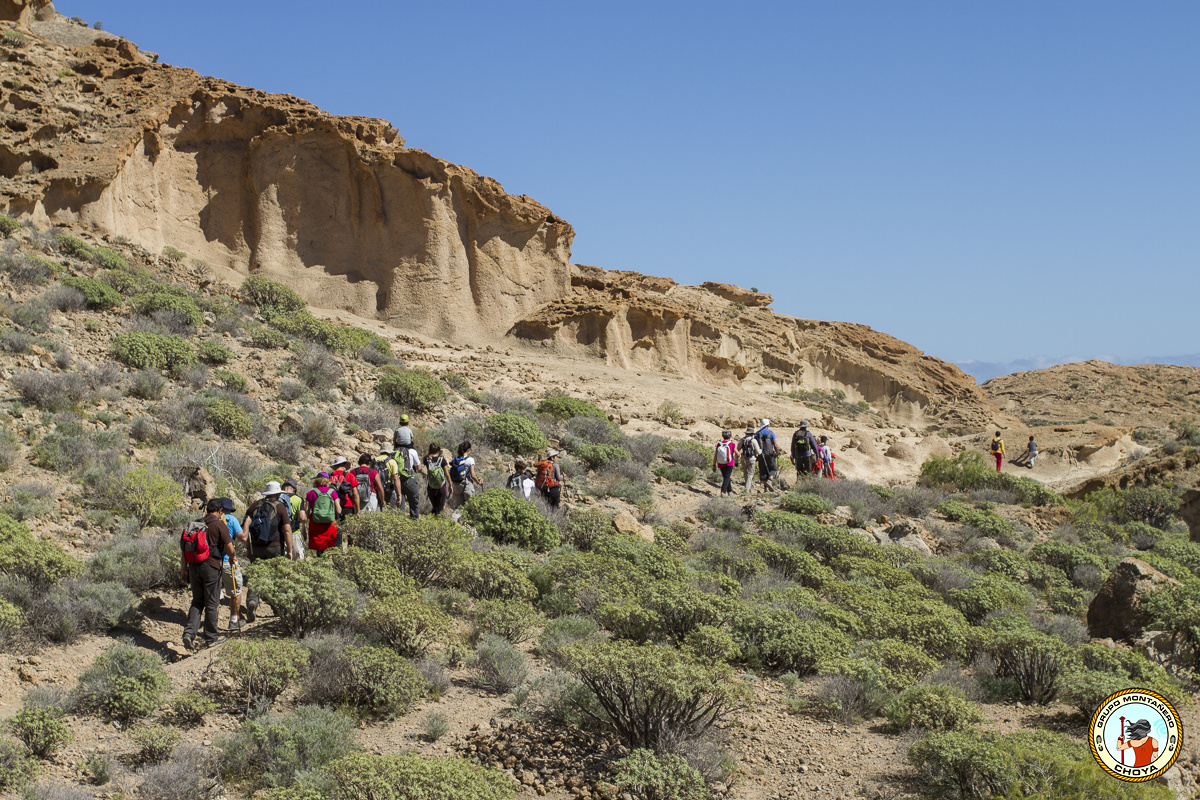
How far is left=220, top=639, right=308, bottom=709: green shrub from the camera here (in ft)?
19.1

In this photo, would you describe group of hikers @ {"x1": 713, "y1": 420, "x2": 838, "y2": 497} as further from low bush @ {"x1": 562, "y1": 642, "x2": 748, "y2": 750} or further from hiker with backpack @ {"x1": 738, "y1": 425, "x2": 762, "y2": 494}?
low bush @ {"x1": 562, "y1": 642, "x2": 748, "y2": 750}

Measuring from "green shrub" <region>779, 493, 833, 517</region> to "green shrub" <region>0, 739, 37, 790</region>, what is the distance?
12.2 meters

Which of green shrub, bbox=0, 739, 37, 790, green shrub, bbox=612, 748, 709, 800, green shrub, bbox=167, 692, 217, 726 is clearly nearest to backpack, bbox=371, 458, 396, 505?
green shrub, bbox=167, 692, 217, 726

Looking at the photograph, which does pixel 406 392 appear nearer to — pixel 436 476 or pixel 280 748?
pixel 436 476

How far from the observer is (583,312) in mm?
30234

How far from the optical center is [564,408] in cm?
1972

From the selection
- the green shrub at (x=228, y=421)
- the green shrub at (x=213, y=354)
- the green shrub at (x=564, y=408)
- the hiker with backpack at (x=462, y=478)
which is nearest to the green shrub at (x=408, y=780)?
the hiker with backpack at (x=462, y=478)

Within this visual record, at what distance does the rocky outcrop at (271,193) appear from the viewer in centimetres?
2020

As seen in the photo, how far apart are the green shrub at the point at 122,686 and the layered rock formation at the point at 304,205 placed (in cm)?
1701

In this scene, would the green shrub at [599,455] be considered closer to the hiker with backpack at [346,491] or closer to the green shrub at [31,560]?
the hiker with backpack at [346,491]

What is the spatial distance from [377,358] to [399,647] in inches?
540

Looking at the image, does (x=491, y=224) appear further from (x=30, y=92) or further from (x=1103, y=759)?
(x=1103, y=759)

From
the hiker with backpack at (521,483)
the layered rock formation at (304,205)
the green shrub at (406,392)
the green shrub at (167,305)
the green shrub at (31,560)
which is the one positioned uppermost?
the layered rock formation at (304,205)

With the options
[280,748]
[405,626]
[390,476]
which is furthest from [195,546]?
[390,476]
